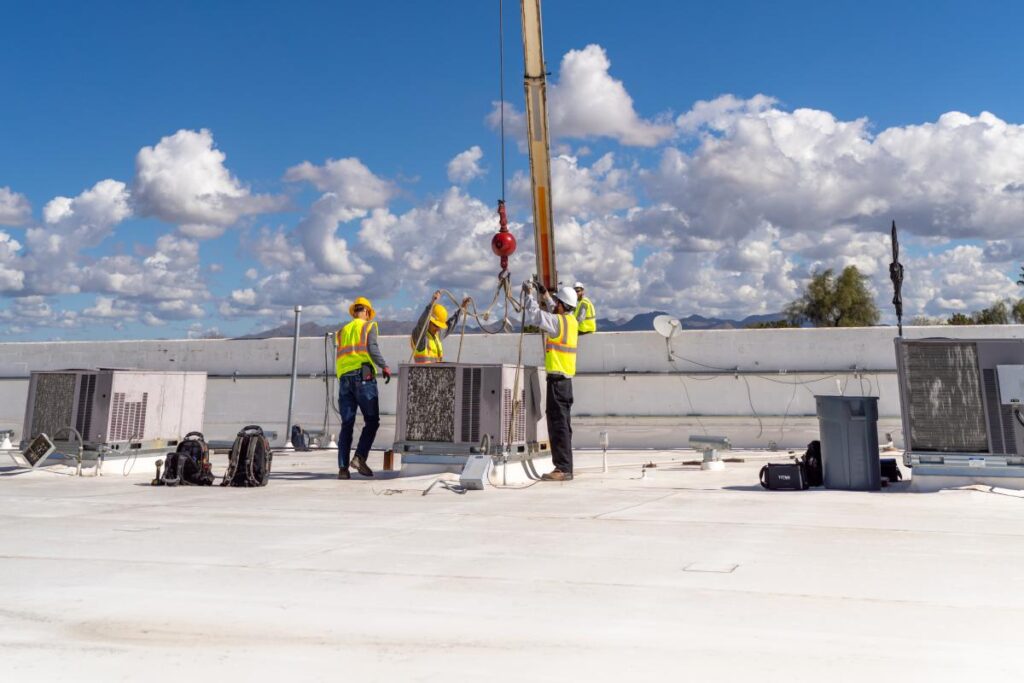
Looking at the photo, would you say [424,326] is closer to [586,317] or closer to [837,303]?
[586,317]

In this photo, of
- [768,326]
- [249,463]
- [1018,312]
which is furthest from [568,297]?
[1018,312]

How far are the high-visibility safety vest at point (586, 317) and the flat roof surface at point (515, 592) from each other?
4597 millimetres

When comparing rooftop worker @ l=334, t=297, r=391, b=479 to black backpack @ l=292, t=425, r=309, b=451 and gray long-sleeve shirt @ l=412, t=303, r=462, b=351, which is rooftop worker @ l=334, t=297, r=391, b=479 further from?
black backpack @ l=292, t=425, r=309, b=451

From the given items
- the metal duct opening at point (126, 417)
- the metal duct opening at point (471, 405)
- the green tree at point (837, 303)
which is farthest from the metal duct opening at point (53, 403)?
the green tree at point (837, 303)

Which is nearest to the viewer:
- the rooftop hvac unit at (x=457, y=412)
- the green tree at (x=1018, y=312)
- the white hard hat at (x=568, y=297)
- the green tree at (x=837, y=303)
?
the rooftop hvac unit at (x=457, y=412)

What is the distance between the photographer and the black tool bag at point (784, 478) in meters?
8.15

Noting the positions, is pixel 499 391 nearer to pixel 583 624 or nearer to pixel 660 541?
pixel 660 541

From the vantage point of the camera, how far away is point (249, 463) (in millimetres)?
8875

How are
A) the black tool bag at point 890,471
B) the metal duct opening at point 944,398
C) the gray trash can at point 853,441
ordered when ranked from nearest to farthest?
the metal duct opening at point 944,398 → the gray trash can at point 853,441 → the black tool bag at point 890,471

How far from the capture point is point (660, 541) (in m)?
A: 5.08

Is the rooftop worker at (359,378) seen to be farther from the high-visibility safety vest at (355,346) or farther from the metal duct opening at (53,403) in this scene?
the metal duct opening at (53,403)

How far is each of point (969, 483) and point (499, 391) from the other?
4.78 m

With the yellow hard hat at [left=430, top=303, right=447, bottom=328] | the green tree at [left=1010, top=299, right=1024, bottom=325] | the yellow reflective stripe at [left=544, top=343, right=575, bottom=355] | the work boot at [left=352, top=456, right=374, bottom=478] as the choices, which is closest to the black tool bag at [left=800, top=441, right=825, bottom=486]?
the yellow reflective stripe at [left=544, top=343, right=575, bottom=355]

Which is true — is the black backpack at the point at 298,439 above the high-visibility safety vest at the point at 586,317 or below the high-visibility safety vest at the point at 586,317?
below
